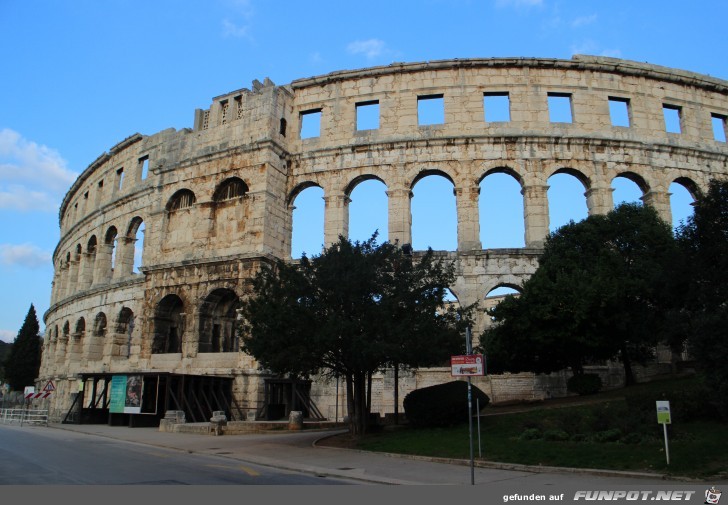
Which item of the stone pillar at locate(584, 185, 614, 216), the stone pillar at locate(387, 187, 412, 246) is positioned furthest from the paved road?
the stone pillar at locate(584, 185, 614, 216)

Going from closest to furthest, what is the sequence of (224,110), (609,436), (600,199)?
(609,436), (600,199), (224,110)

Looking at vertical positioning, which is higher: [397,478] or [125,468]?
[125,468]

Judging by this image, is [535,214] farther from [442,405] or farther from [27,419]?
[27,419]

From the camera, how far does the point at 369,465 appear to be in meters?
14.0

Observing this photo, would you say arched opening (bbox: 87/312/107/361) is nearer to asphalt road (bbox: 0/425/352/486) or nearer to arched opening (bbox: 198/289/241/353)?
arched opening (bbox: 198/289/241/353)

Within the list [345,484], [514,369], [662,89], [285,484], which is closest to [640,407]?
[514,369]

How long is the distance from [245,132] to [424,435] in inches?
822

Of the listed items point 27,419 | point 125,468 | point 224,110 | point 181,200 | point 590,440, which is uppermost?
point 224,110

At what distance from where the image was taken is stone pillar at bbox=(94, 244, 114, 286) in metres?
40.3

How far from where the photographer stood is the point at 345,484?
11.1 meters

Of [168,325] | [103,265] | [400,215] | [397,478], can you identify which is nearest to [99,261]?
[103,265]

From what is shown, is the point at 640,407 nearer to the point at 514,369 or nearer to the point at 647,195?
the point at 514,369

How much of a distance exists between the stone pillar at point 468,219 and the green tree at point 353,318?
9256 mm

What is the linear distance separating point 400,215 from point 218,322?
11444 mm
